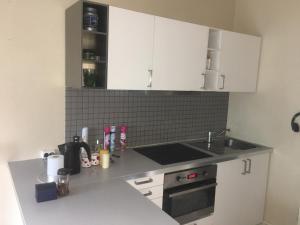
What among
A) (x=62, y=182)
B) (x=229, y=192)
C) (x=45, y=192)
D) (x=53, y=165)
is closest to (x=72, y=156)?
(x=53, y=165)

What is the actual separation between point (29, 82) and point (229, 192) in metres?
1.96

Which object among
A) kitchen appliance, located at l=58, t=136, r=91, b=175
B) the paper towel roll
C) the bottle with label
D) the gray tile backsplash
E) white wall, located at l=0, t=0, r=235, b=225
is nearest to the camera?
the paper towel roll

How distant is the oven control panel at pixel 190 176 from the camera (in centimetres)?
205

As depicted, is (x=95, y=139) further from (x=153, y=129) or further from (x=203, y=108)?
(x=203, y=108)

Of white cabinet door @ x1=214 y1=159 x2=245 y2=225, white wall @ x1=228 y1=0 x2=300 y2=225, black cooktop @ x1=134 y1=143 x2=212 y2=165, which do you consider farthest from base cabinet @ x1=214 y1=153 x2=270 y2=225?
black cooktop @ x1=134 y1=143 x2=212 y2=165

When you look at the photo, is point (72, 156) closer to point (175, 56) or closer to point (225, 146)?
point (175, 56)

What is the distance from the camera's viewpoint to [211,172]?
7.52 feet

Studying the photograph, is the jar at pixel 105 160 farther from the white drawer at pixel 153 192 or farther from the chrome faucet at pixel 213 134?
the chrome faucet at pixel 213 134

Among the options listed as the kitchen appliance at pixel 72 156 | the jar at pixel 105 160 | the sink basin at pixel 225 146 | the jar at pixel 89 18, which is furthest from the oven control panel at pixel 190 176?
the jar at pixel 89 18

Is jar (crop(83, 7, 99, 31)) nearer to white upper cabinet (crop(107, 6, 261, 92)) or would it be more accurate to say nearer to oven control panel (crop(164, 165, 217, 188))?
white upper cabinet (crop(107, 6, 261, 92))

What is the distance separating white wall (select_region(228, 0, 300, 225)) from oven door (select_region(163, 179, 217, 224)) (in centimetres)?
82

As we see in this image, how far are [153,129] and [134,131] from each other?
0.71 ft

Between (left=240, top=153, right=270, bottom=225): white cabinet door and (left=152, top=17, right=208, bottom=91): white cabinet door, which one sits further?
(left=240, top=153, right=270, bottom=225): white cabinet door

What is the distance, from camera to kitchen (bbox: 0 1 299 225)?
1920 mm
